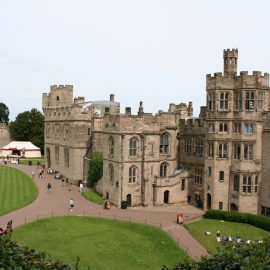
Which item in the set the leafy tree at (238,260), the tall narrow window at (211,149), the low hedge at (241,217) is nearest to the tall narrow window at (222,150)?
the tall narrow window at (211,149)

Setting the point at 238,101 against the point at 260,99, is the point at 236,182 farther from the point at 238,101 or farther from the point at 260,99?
the point at 260,99

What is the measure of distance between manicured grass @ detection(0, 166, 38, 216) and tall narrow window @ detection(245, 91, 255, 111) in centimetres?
2604

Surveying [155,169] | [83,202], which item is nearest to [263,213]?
[155,169]

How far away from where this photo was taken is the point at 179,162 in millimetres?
53344

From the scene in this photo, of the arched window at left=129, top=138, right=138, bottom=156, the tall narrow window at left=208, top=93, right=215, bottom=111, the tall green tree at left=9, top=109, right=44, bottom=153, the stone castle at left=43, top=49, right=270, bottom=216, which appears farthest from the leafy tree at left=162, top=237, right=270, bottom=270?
the tall green tree at left=9, top=109, right=44, bottom=153

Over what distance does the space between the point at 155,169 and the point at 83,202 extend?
30.5ft

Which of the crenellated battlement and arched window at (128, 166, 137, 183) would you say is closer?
the crenellated battlement

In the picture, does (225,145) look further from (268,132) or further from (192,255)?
(192,255)

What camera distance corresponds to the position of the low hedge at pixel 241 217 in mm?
39375

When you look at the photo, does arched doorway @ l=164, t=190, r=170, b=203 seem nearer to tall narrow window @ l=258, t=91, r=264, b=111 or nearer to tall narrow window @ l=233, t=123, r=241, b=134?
tall narrow window @ l=233, t=123, r=241, b=134

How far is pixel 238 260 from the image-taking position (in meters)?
13.1

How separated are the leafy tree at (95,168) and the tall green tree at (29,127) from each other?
147 feet

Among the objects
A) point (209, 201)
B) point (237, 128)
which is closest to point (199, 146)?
point (209, 201)

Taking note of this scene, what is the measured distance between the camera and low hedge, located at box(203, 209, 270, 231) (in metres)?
39.4
